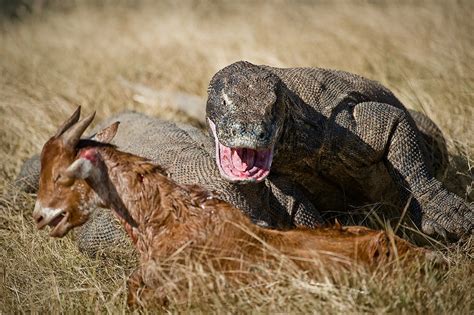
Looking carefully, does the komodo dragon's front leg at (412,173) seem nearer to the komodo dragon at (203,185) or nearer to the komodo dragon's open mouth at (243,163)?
the komodo dragon at (203,185)

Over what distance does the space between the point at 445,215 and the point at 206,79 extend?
5606 mm

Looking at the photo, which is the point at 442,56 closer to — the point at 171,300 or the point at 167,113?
the point at 167,113

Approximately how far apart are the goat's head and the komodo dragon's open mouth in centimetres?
104

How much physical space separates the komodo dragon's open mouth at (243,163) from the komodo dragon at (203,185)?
165mm

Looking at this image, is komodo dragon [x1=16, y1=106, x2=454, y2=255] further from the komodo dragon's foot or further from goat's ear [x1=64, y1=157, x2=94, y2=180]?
goat's ear [x1=64, y1=157, x2=94, y2=180]

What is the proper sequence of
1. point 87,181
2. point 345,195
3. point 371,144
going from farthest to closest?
point 345,195
point 371,144
point 87,181

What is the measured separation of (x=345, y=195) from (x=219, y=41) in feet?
22.1

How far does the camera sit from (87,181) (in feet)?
14.1

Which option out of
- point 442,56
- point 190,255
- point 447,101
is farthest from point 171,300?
point 442,56

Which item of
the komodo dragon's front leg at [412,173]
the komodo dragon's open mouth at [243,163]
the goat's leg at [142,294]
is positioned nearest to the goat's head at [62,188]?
the goat's leg at [142,294]

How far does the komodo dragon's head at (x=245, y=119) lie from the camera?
507cm

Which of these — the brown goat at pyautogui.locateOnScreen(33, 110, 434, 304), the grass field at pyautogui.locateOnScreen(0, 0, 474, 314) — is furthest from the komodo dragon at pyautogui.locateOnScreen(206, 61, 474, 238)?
the brown goat at pyautogui.locateOnScreen(33, 110, 434, 304)

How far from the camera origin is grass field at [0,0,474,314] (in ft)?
14.2

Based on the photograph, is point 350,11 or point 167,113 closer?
point 167,113
